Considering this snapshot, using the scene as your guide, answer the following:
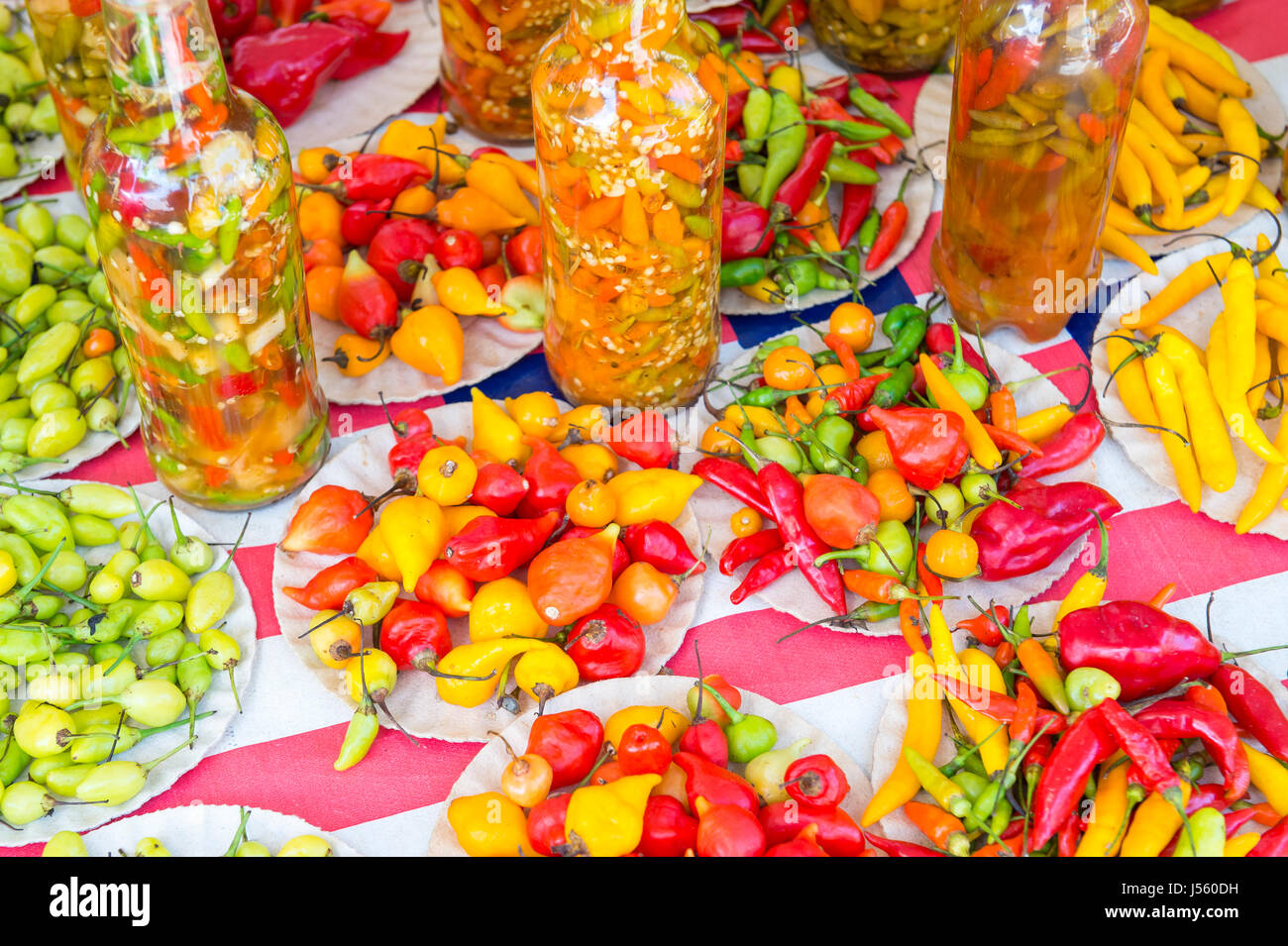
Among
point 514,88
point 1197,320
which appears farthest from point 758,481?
point 514,88

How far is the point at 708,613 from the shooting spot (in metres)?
1.54

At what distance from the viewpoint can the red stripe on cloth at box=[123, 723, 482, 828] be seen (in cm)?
136

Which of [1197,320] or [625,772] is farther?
[1197,320]

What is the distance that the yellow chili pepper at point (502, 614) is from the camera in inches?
56.2

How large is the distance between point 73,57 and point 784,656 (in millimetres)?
1436

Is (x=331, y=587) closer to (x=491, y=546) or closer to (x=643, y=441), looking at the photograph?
(x=491, y=546)

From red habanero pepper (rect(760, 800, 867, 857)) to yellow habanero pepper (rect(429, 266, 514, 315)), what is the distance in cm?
94

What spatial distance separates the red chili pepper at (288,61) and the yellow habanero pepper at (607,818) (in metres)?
1.52

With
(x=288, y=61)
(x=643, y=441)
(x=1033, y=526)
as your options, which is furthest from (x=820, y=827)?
(x=288, y=61)

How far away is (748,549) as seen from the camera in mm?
1558

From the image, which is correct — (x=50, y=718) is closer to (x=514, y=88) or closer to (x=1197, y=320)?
(x=514, y=88)

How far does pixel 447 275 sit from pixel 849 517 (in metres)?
0.78

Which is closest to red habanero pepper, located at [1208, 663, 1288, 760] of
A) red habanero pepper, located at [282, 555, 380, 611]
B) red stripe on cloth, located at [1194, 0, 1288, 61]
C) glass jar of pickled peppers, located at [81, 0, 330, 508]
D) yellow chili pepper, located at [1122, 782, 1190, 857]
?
yellow chili pepper, located at [1122, 782, 1190, 857]

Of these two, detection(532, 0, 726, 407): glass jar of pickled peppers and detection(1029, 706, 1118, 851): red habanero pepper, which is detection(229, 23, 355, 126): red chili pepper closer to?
detection(532, 0, 726, 407): glass jar of pickled peppers
